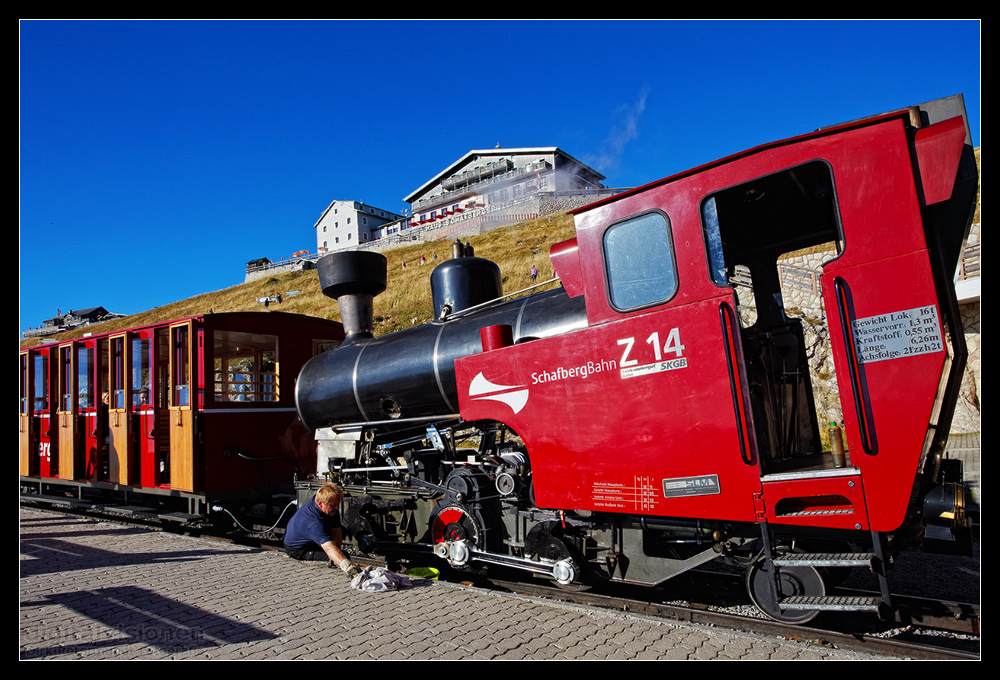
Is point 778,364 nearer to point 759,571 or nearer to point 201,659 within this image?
point 759,571

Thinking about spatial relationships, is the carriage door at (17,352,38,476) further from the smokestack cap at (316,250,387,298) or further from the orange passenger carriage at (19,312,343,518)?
the smokestack cap at (316,250,387,298)

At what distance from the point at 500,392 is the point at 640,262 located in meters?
1.51

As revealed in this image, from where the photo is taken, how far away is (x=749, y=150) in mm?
3678

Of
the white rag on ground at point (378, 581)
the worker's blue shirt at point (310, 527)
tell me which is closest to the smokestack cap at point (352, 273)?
the worker's blue shirt at point (310, 527)

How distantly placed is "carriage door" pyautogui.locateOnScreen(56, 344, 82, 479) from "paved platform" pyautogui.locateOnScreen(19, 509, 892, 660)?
4498mm

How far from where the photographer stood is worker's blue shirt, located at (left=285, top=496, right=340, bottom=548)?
5.72 metres

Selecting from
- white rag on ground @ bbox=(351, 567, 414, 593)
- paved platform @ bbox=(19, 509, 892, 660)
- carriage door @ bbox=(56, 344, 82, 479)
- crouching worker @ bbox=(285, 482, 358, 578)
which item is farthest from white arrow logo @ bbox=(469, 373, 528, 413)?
carriage door @ bbox=(56, 344, 82, 479)

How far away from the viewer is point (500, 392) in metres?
4.81

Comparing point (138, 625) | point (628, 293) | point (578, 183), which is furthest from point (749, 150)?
point (578, 183)

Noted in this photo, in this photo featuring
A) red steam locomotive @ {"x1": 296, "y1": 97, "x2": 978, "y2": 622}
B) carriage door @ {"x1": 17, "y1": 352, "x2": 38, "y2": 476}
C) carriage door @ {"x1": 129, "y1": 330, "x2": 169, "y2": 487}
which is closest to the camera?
red steam locomotive @ {"x1": 296, "y1": 97, "x2": 978, "y2": 622}

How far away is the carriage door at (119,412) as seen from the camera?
8844 mm

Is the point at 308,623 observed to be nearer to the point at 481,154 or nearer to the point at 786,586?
the point at 786,586

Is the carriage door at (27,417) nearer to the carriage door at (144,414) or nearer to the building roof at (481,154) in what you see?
the carriage door at (144,414)

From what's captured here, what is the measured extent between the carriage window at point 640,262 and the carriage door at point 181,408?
20.2ft
